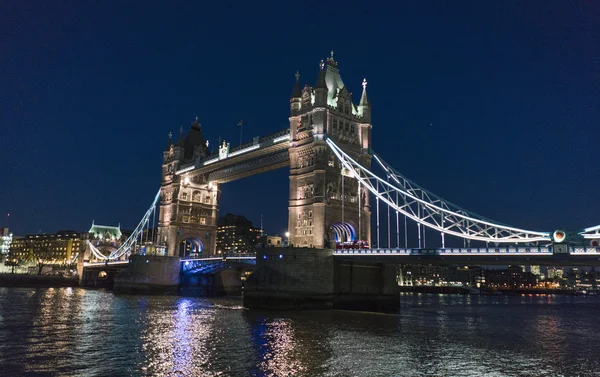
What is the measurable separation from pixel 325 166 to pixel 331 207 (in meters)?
4.92

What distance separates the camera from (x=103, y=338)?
29562mm

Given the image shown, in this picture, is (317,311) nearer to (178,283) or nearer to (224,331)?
(224,331)

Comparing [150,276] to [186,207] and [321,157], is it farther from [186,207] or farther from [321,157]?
[321,157]

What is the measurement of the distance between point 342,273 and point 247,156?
26672mm

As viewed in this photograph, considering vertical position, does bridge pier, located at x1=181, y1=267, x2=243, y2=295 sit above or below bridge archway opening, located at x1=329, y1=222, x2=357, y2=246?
below

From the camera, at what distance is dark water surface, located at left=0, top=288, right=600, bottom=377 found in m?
21.8

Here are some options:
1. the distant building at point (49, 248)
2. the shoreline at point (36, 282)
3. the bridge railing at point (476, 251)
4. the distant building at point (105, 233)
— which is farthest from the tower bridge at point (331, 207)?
the distant building at point (49, 248)

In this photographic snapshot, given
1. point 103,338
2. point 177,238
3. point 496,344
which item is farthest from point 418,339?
point 177,238

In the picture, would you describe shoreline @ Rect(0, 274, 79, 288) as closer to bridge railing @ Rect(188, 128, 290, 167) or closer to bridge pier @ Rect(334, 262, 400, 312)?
bridge railing @ Rect(188, 128, 290, 167)

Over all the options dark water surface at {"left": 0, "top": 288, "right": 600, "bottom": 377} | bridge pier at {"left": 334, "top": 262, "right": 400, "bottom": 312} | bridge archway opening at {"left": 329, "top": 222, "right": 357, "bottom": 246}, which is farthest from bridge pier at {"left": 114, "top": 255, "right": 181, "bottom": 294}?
bridge pier at {"left": 334, "top": 262, "right": 400, "bottom": 312}

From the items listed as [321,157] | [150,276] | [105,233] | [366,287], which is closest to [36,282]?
[105,233]

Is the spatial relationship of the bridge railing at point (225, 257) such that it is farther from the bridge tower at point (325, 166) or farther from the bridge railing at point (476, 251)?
the bridge railing at point (476, 251)

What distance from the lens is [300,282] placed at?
164ft

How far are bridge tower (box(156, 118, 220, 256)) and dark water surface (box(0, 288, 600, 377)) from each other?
4632 centimetres
